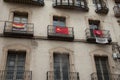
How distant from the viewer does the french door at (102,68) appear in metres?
13.0

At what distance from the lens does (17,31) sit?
12.9m

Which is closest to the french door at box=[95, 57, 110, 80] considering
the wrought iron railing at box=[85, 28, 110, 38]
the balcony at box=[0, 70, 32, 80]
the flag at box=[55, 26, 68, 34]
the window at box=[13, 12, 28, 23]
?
the wrought iron railing at box=[85, 28, 110, 38]

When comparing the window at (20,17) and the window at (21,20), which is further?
the window at (20,17)

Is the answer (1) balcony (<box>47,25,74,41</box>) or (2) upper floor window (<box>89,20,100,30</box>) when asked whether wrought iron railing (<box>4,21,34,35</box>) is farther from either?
(2) upper floor window (<box>89,20,100,30</box>)

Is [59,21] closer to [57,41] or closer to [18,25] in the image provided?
[57,41]

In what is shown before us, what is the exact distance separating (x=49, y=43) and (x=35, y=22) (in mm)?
2113

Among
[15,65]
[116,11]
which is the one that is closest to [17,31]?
[15,65]

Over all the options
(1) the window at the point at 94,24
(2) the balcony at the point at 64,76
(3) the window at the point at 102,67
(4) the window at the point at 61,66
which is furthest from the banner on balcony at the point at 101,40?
(2) the balcony at the point at 64,76

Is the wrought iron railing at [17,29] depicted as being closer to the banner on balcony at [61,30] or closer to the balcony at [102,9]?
the banner on balcony at [61,30]

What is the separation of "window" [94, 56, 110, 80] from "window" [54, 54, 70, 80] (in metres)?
2.30

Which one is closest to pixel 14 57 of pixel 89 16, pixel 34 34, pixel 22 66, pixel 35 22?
pixel 22 66

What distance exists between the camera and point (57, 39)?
13.5 m

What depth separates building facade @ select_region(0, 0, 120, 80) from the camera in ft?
Answer: 39.9

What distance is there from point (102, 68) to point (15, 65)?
626 cm
